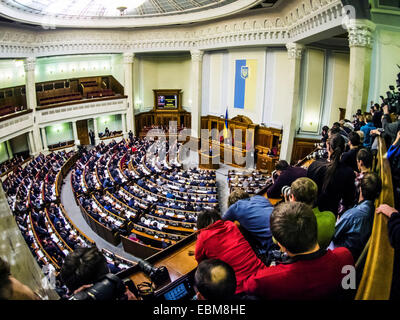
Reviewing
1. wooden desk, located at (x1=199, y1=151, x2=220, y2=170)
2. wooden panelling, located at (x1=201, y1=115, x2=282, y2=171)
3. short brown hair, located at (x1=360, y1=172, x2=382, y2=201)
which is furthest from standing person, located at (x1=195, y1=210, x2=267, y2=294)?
wooden desk, located at (x1=199, y1=151, x2=220, y2=170)

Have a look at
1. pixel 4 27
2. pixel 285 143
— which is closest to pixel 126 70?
pixel 4 27

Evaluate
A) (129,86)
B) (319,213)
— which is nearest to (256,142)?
(129,86)

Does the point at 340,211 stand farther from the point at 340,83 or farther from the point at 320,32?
the point at 340,83

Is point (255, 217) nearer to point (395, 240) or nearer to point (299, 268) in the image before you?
point (299, 268)

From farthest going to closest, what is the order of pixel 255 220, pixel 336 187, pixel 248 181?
pixel 248 181, pixel 336 187, pixel 255 220

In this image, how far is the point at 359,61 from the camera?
7500 millimetres

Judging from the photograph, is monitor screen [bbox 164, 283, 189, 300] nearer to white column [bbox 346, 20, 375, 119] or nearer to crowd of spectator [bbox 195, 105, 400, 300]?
crowd of spectator [bbox 195, 105, 400, 300]

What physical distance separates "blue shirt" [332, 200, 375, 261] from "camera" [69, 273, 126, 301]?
5.89 feet

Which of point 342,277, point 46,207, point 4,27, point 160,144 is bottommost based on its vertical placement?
point 46,207

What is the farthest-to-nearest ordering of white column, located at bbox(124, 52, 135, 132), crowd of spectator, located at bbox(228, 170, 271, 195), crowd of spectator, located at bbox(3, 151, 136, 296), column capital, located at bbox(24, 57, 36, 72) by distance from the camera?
1. white column, located at bbox(124, 52, 135, 132)
2. column capital, located at bbox(24, 57, 36, 72)
3. crowd of spectator, located at bbox(228, 170, 271, 195)
4. crowd of spectator, located at bbox(3, 151, 136, 296)

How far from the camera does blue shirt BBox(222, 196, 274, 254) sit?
2.51 metres

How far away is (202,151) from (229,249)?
14.0 meters
